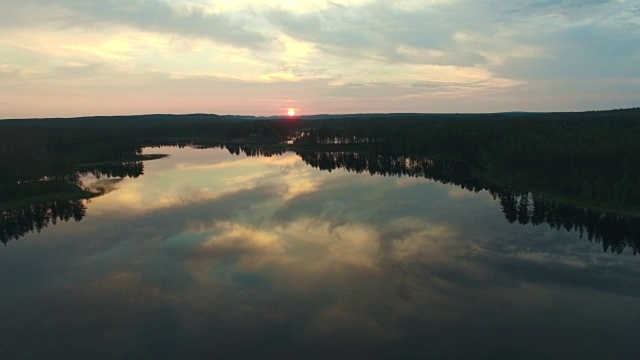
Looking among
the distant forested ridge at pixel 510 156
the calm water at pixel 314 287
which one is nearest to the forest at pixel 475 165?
the distant forested ridge at pixel 510 156

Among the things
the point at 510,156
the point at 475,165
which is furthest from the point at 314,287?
the point at 475,165

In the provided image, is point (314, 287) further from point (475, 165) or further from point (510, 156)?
point (475, 165)

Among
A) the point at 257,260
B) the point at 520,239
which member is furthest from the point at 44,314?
the point at 520,239

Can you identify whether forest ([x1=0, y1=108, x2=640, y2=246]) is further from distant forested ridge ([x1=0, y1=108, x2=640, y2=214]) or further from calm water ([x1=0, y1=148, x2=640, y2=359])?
calm water ([x1=0, y1=148, x2=640, y2=359])

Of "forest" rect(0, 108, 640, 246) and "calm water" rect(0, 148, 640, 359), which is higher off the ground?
"forest" rect(0, 108, 640, 246)

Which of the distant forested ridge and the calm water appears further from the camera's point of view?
the distant forested ridge

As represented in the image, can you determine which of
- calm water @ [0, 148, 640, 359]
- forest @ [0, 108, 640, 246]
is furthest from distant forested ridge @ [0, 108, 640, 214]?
calm water @ [0, 148, 640, 359]

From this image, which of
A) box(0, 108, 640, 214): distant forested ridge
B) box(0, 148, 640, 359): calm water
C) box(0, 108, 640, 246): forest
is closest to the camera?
box(0, 148, 640, 359): calm water

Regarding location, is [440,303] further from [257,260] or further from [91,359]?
[91,359]

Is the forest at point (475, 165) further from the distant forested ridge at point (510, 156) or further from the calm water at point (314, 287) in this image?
the calm water at point (314, 287)
